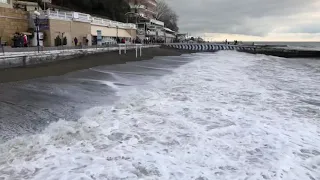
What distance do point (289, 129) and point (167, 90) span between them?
6493mm

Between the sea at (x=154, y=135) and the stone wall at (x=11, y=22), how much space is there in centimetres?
1654

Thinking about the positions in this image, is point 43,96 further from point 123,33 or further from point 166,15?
point 166,15

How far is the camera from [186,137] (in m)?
7.19

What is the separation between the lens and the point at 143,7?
94688 mm

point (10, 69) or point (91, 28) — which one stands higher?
point (91, 28)

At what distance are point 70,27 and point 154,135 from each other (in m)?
30.8

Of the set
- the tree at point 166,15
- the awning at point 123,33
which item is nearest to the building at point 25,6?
the awning at point 123,33

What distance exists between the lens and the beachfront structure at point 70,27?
31.1 m

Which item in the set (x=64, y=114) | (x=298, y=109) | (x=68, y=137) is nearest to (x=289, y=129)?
(x=298, y=109)

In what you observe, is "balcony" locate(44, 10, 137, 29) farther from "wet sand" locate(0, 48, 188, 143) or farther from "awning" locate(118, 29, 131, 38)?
"wet sand" locate(0, 48, 188, 143)

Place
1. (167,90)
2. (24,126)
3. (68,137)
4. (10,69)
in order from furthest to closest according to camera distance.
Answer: (10,69), (167,90), (24,126), (68,137)

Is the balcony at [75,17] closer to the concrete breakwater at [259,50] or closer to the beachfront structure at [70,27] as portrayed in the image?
the beachfront structure at [70,27]

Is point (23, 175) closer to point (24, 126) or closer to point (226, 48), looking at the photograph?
point (24, 126)

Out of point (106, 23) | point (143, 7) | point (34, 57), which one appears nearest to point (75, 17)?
point (106, 23)
